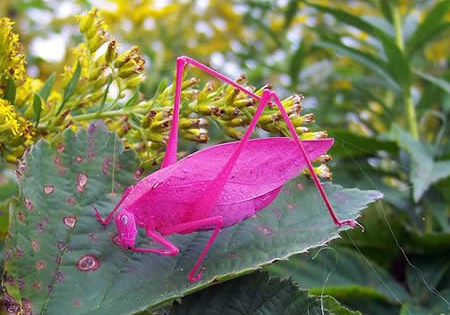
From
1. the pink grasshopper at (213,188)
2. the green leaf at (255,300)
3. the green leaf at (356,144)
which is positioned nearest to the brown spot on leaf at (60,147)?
the pink grasshopper at (213,188)

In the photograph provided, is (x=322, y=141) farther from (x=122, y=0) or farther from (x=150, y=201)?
(x=122, y=0)

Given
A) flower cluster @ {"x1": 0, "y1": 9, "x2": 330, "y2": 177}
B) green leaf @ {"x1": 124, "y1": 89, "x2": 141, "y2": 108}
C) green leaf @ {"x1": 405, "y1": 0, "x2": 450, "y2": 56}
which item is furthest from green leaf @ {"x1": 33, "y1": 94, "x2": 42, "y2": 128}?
green leaf @ {"x1": 405, "y1": 0, "x2": 450, "y2": 56}

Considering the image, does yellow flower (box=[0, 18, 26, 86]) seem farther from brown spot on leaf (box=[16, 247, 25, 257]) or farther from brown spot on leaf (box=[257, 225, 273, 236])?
brown spot on leaf (box=[257, 225, 273, 236])

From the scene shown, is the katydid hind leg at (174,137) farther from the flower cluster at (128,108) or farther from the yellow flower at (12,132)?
the yellow flower at (12,132)

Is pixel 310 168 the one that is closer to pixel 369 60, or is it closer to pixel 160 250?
pixel 160 250

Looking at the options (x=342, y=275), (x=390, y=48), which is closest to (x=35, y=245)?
(x=342, y=275)

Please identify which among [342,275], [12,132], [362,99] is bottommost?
[342,275]
